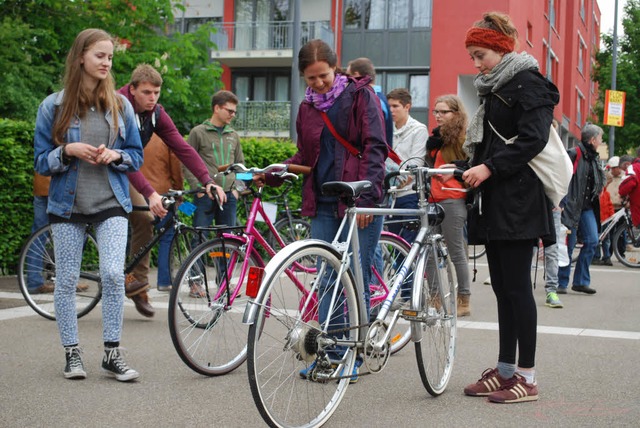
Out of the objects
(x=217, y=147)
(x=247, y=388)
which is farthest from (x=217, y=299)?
(x=217, y=147)

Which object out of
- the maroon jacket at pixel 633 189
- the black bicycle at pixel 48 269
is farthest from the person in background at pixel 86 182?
the maroon jacket at pixel 633 189

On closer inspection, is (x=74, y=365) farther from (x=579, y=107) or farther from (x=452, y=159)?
(x=579, y=107)

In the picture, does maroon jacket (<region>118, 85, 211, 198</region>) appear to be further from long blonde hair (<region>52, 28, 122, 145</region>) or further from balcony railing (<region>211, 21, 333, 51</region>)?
balcony railing (<region>211, 21, 333, 51</region>)

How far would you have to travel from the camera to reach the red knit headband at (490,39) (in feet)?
16.1

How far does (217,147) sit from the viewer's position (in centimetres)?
995

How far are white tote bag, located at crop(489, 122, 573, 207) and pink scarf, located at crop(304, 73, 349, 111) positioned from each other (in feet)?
3.15

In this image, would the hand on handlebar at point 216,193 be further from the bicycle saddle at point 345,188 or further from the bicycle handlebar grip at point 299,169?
the bicycle saddle at point 345,188

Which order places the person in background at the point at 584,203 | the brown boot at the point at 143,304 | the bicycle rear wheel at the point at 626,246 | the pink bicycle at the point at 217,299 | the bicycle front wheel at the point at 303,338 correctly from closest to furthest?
the bicycle front wheel at the point at 303,338, the pink bicycle at the point at 217,299, the brown boot at the point at 143,304, the person in background at the point at 584,203, the bicycle rear wheel at the point at 626,246

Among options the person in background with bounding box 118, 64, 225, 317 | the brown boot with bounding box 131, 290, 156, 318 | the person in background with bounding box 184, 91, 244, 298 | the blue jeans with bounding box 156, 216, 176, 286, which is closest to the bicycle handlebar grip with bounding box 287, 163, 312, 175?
the person in background with bounding box 118, 64, 225, 317

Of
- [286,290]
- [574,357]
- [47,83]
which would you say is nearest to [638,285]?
[574,357]

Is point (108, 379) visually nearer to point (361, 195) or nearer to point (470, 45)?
point (361, 195)

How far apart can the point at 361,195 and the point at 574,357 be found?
2291mm

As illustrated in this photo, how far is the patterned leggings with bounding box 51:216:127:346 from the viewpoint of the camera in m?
5.34

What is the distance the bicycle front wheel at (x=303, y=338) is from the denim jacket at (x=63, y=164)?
1336 mm
